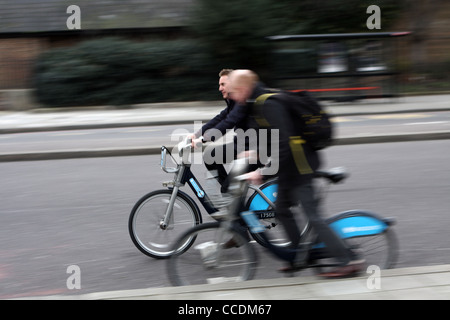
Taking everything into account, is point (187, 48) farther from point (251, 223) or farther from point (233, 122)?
point (251, 223)

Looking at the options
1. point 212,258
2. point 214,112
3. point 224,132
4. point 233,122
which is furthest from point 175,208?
point 214,112

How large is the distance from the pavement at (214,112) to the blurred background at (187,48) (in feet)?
2.65

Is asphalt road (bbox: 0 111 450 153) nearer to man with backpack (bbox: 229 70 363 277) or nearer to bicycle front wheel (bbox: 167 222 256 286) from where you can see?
bicycle front wheel (bbox: 167 222 256 286)

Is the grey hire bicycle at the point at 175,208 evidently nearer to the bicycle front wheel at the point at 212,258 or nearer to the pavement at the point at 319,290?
the bicycle front wheel at the point at 212,258

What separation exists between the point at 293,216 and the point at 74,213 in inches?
138

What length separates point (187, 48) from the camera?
21422 mm

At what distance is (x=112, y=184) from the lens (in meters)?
8.33

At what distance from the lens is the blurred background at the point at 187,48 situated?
57.7 ft

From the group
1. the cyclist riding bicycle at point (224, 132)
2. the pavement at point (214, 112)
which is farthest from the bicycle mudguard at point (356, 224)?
the cyclist riding bicycle at point (224, 132)

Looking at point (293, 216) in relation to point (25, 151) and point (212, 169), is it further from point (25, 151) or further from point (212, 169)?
point (25, 151)

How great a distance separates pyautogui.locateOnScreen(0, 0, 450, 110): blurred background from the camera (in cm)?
1759

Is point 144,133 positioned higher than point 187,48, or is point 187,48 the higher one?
point 187,48

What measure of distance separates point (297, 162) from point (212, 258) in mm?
913
